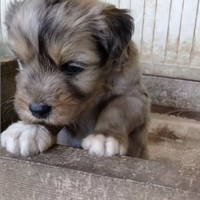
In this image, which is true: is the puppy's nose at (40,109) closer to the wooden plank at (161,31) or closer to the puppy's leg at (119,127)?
the puppy's leg at (119,127)

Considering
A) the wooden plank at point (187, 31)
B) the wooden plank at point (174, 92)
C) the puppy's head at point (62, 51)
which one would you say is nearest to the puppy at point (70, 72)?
the puppy's head at point (62, 51)

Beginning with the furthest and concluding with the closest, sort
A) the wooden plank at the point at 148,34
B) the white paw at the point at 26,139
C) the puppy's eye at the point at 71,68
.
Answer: the wooden plank at the point at 148,34
the puppy's eye at the point at 71,68
the white paw at the point at 26,139

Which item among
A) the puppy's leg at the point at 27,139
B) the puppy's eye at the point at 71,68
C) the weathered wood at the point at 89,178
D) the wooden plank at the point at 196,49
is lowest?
the weathered wood at the point at 89,178

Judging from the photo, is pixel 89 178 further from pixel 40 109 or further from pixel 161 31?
pixel 161 31

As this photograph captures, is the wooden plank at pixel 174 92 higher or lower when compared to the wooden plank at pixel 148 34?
lower

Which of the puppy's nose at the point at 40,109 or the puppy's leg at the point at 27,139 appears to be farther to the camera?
the puppy's nose at the point at 40,109

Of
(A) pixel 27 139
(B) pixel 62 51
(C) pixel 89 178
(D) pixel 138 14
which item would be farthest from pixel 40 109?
(D) pixel 138 14

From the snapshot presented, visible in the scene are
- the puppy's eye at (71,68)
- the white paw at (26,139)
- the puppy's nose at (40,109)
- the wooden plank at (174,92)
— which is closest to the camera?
the white paw at (26,139)

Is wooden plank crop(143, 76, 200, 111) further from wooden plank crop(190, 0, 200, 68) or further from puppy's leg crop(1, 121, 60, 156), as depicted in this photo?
puppy's leg crop(1, 121, 60, 156)
